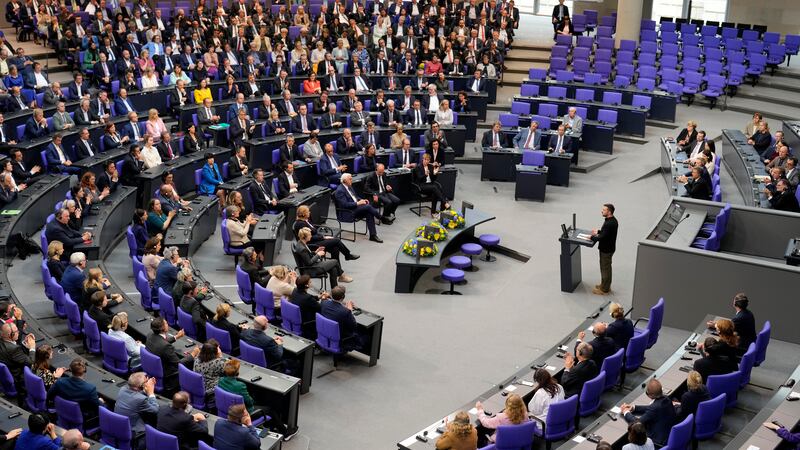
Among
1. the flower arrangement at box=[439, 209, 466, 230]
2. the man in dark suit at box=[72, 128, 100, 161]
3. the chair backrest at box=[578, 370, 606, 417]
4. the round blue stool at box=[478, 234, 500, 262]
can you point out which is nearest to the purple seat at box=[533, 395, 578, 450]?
the chair backrest at box=[578, 370, 606, 417]

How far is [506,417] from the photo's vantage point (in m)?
9.33

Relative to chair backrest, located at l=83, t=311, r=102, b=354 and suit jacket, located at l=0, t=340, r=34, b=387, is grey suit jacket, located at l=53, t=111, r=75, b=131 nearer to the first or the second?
chair backrest, located at l=83, t=311, r=102, b=354

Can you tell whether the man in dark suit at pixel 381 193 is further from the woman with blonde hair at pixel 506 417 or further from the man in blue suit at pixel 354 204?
the woman with blonde hair at pixel 506 417

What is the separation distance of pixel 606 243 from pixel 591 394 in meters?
4.65

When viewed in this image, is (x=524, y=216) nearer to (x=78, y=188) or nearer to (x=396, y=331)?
(x=396, y=331)

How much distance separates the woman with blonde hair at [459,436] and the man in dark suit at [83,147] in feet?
37.4

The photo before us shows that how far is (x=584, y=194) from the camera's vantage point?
19766mm

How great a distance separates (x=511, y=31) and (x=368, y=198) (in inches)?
500

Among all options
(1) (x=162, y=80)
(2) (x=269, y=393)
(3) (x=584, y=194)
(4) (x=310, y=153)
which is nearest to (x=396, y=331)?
(2) (x=269, y=393)

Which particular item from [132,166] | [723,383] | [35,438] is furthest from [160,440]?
[132,166]

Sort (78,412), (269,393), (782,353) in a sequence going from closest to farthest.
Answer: (78,412) → (269,393) → (782,353)

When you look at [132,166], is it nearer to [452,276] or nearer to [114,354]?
[452,276]

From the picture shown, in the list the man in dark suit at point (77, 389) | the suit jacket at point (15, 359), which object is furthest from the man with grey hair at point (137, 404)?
the suit jacket at point (15, 359)

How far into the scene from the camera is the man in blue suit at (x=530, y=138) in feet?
67.0
